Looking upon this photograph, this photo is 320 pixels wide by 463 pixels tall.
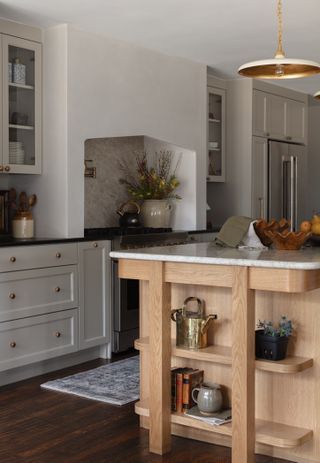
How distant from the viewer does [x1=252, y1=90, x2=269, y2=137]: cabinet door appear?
700 centimetres

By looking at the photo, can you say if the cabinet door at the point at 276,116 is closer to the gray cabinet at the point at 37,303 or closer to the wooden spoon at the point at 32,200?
the wooden spoon at the point at 32,200

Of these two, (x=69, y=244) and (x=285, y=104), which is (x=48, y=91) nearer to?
(x=69, y=244)

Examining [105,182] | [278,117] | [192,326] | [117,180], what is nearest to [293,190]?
[278,117]

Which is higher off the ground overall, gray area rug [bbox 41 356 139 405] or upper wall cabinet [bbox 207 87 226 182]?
upper wall cabinet [bbox 207 87 226 182]

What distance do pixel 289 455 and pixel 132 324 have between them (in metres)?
2.32

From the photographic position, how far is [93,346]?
501 centimetres

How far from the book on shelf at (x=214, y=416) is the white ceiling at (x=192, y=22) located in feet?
8.48

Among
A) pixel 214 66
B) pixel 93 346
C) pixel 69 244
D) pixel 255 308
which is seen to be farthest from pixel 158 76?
pixel 255 308

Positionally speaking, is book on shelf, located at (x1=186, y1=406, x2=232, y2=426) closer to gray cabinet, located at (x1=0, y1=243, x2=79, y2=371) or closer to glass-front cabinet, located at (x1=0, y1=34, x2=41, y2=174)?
gray cabinet, located at (x1=0, y1=243, x2=79, y2=371)

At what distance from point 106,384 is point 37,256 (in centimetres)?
96

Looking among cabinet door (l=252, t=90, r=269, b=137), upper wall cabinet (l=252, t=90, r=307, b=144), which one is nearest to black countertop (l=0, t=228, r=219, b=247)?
cabinet door (l=252, t=90, r=269, b=137)

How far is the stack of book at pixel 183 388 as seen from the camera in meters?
3.30

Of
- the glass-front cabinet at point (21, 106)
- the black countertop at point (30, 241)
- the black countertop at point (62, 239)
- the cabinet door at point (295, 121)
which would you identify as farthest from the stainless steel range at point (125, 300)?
the cabinet door at point (295, 121)

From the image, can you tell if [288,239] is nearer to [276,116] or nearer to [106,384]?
[106,384]
